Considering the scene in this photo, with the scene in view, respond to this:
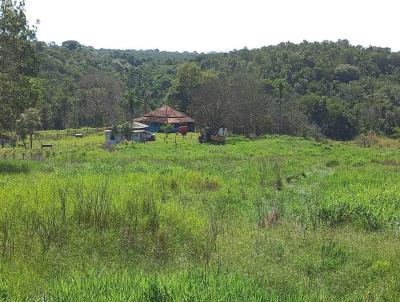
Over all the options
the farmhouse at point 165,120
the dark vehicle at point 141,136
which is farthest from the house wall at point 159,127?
the dark vehicle at point 141,136

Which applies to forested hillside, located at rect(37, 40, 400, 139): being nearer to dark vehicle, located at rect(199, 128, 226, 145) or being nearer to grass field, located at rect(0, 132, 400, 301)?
dark vehicle, located at rect(199, 128, 226, 145)

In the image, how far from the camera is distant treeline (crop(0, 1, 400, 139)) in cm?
2228

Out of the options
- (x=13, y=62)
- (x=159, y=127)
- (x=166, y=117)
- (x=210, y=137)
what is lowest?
(x=210, y=137)

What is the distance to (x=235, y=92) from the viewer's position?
179 feet

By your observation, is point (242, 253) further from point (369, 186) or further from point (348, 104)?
point (348, 104)

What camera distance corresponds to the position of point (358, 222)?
11164mm

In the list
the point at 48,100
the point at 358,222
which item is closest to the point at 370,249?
the point at 358,222

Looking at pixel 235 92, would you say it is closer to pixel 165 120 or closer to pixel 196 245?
pixel 165 120

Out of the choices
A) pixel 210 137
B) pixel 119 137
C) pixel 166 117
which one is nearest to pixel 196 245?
pixel 210 137

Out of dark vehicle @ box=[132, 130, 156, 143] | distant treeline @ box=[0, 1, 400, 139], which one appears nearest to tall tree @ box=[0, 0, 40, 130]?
distant treeline @ box=[0, 1, 400, 139]

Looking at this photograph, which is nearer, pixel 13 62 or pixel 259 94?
pixel 13 62

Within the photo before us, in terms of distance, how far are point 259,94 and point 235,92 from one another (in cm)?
313

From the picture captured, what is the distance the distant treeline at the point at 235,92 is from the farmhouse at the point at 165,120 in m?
2.29

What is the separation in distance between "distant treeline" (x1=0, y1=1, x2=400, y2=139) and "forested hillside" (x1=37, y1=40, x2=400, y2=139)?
14 cm
